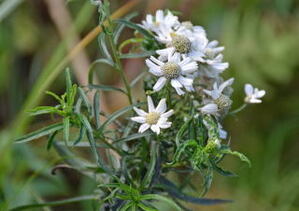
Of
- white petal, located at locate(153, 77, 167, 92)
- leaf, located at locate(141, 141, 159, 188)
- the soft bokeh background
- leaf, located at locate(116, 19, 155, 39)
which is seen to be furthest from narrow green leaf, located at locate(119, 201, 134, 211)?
the soft bokeh background

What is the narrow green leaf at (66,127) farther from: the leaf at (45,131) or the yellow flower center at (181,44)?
the yellow flower center at (181,44)

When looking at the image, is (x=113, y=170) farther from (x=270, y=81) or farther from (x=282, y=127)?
(x=270, y=81)

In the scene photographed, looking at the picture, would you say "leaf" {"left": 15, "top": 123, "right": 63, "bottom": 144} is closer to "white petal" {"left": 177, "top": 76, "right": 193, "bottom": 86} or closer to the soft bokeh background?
"white petal" {"left": 177, "top": 76, "right": 193, "bottom": 86}

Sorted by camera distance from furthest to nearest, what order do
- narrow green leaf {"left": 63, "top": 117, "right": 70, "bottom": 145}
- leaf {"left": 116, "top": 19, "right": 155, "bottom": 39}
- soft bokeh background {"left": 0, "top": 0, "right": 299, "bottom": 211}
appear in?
soft bokeh background {"left": 0, "top": 0, "right": 299, "bottom": 211} < leaf {"left": 116, "top": 19, "right": 155, "bottom": 39} < narrow green leaf {"left": 63, "top": 117, "right": 70, "bottom": 145}

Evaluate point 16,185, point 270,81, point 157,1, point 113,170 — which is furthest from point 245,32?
point 113,170

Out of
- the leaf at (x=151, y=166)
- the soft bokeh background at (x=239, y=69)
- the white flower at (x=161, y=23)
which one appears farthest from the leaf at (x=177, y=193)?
the soft bokeh background at (x=239, y=69)

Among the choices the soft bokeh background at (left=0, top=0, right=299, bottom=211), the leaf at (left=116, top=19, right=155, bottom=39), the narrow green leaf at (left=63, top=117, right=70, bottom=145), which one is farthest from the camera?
the soft bokeh background at (left=0, top=0, right=299, bottom=211)
